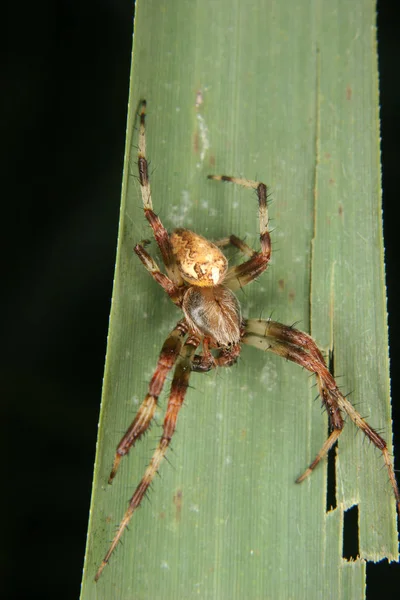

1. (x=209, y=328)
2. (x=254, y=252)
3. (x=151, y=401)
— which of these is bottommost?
(x=151, y=401)

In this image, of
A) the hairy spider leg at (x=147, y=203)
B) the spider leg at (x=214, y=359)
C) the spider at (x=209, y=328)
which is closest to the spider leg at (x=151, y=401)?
the spider at (x=209, y=328)


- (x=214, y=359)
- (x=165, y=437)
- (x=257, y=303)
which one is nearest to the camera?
(x=165, y=437)

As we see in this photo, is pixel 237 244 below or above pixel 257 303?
above

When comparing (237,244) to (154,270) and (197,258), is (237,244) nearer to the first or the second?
(197,258)

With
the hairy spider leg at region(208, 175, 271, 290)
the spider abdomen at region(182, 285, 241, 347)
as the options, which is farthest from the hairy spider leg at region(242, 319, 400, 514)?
the hairy spider leg at region(208, 175, 271, 290)

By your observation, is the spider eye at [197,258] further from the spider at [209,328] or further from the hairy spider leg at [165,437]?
the hairy spider leg at [165,437]

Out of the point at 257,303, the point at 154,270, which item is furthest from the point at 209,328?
the point at 154,270

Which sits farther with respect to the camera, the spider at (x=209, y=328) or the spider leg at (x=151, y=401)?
the spider at (x=209, y=328)
